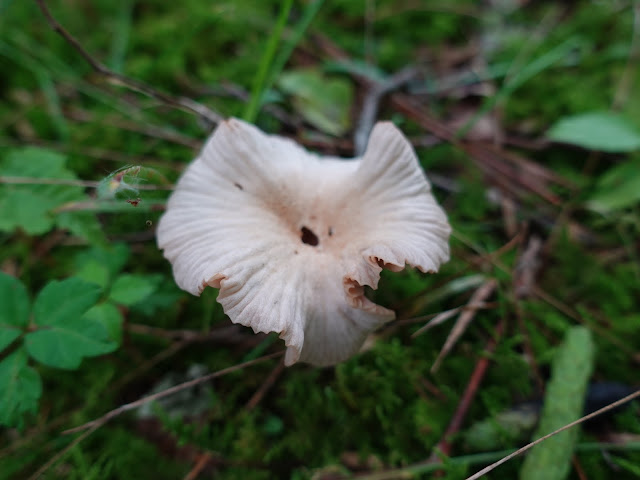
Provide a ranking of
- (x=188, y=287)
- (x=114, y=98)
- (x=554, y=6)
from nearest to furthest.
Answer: (x=188, y=287) → (x=114, y=98) → (x=554, y=6)

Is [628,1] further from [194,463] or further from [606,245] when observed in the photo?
[194,463]

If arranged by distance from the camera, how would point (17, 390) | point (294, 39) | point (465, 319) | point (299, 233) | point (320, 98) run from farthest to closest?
point (320, 98)
point (294, 39)
point (465, 319)
point (299, 233)
point (17, 390)

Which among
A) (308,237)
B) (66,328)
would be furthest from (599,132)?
(66,328)

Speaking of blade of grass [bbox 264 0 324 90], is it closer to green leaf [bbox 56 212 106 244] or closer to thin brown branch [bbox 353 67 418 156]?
thin brown branch [bbox 353 67 418 156]

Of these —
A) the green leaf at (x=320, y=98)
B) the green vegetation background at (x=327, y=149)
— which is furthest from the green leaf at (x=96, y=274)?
the green leaf at (x=320, y=98)

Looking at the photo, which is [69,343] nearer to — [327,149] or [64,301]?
[64,301]

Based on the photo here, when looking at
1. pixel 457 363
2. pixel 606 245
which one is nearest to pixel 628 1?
pixel 606 245
